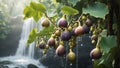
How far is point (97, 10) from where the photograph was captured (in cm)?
107

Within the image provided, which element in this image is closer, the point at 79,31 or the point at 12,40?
the point at 79,31

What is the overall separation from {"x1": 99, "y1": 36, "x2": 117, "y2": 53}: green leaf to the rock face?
16.8 m

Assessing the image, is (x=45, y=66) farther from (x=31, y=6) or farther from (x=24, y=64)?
(x=31, y=6)

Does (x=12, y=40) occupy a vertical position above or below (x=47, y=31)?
above

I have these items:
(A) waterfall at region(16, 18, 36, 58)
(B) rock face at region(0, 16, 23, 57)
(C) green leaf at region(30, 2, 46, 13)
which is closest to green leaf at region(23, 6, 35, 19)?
(C) green leaf at region(30, 2, 46, 13)

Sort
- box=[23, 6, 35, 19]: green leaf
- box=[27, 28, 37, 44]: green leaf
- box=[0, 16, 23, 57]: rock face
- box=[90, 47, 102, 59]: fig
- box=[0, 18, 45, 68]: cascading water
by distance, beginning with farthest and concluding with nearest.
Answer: box=[0, 16, 23, 57]: rock face → box=[0, 18, 45, 68]: cascading water → box=[27, 28, 37, 44]: green leaf → box=[23, 6, 35, 19]: green leaf → box=[90, 47, 102, 59]: fig

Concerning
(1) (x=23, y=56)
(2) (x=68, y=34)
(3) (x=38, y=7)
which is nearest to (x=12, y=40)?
(1) (x=23, y=56)

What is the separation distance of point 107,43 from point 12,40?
57.6 ft

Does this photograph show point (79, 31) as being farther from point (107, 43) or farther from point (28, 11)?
point (28, 11)

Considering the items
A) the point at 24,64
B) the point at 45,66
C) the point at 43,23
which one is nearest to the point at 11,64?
the point at 24,64

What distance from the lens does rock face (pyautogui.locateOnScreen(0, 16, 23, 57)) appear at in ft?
58.2

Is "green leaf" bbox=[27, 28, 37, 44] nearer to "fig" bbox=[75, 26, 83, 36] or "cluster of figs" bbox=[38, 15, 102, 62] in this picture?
"cluster of figs" bbox=[38, 15, 102, 62]

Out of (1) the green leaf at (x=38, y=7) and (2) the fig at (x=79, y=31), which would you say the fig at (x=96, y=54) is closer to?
(2) the fig at (x=79, y=31)

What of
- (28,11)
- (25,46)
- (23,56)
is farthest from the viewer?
(25,46)
